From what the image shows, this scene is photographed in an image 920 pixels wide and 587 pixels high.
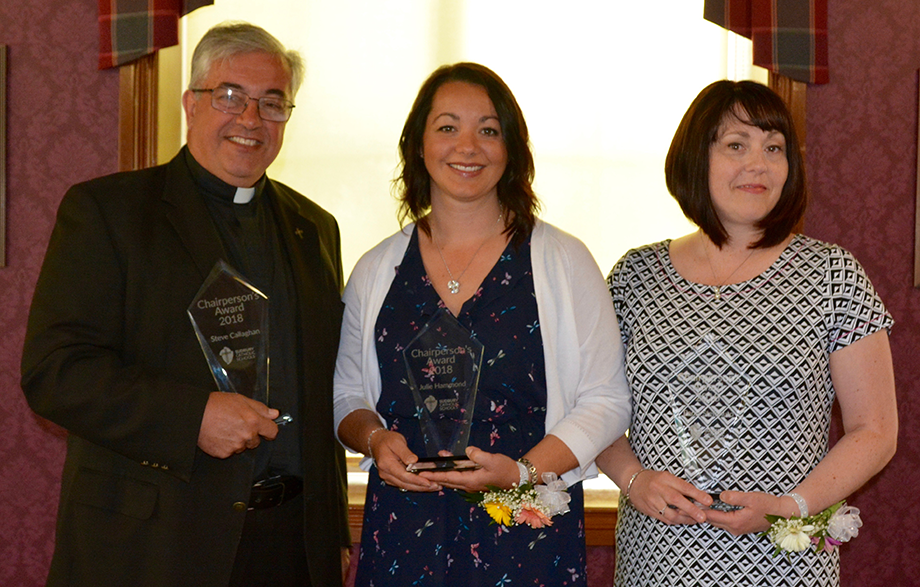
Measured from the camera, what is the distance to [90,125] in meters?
3.52

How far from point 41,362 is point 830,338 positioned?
6.08 ft

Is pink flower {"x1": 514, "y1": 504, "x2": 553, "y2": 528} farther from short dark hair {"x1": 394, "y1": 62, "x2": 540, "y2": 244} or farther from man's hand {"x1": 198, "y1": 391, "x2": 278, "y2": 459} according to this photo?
short dark hair {"x1": 394, "y1": 62, "x2": 540, "y2": 244}

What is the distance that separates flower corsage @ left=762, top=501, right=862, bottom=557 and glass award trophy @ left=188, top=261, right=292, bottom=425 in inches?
44.3

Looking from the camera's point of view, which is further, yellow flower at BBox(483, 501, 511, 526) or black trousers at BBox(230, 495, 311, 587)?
black trousers at BBox(230, 495, 311, 587)

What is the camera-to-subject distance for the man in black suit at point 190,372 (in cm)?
193

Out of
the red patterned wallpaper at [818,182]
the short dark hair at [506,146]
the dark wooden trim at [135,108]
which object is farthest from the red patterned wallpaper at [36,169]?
the short dark hair at [506,146]

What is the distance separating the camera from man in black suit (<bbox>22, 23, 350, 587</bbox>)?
1.93 meters

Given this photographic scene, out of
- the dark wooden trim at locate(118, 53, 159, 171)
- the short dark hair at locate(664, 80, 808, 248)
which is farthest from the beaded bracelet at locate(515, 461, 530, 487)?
the dark wooden trim at locate(118, 53, 159, 171)

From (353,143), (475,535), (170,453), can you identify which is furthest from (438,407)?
(353,143)

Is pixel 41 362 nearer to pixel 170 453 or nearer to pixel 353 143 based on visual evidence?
pixel 170 453

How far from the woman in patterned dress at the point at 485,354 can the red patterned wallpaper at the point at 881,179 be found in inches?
70.0

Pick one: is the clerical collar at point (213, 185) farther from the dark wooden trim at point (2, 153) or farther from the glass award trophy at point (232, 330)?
the dark wooden trim at point (2, 153)

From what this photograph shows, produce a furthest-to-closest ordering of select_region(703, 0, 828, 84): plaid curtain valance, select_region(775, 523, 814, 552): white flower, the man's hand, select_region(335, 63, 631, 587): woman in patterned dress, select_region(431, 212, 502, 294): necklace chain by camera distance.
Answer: select_region(703, 0, 828, 84): plaid curtain valance < select_region(431, 212, 502, 294): necklace chain < select_region(335, 63, 631, 587): woman in patterned dress < the man's hand < select_region(775, 523, 814, 552): white flower

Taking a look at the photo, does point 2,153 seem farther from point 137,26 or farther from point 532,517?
point 532,517
